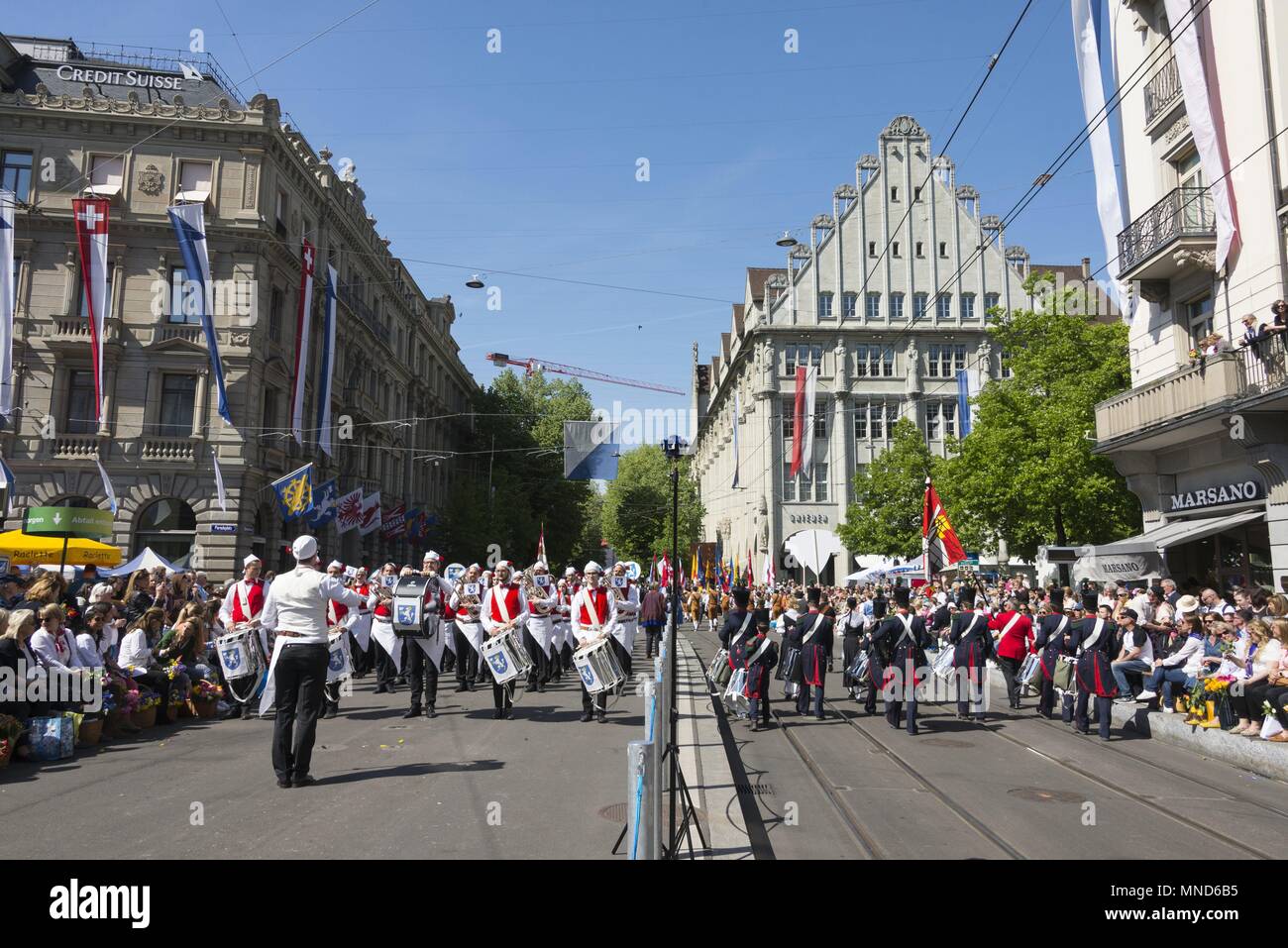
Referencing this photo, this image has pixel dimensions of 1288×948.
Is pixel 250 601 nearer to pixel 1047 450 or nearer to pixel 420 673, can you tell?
pixel 420 673

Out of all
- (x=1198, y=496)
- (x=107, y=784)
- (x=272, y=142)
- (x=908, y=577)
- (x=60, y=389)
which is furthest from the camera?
(x=908, y=577)

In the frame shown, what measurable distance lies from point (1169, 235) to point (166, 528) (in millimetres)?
29259

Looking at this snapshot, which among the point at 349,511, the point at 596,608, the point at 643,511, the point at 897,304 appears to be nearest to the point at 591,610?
the point at 596,608

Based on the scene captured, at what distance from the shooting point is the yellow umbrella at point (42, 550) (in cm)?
1747

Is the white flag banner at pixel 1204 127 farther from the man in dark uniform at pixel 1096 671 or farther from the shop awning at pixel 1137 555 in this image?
the man in dark uniform at pixel 1096 671

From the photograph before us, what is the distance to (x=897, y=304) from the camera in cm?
5491

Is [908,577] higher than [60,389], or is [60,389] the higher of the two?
[60,389]

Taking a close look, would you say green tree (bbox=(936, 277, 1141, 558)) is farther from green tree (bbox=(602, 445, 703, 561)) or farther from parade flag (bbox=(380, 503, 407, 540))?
green tree (bbox=(602, 445, 703, 561))

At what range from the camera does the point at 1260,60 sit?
56.1ft

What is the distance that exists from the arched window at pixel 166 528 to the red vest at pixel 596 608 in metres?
21.2

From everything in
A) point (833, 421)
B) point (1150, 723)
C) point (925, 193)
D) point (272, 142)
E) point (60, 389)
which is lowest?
point (1150, 723)

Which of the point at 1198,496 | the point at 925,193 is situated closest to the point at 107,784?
the point at 1198,496

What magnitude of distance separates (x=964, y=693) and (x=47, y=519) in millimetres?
16467
